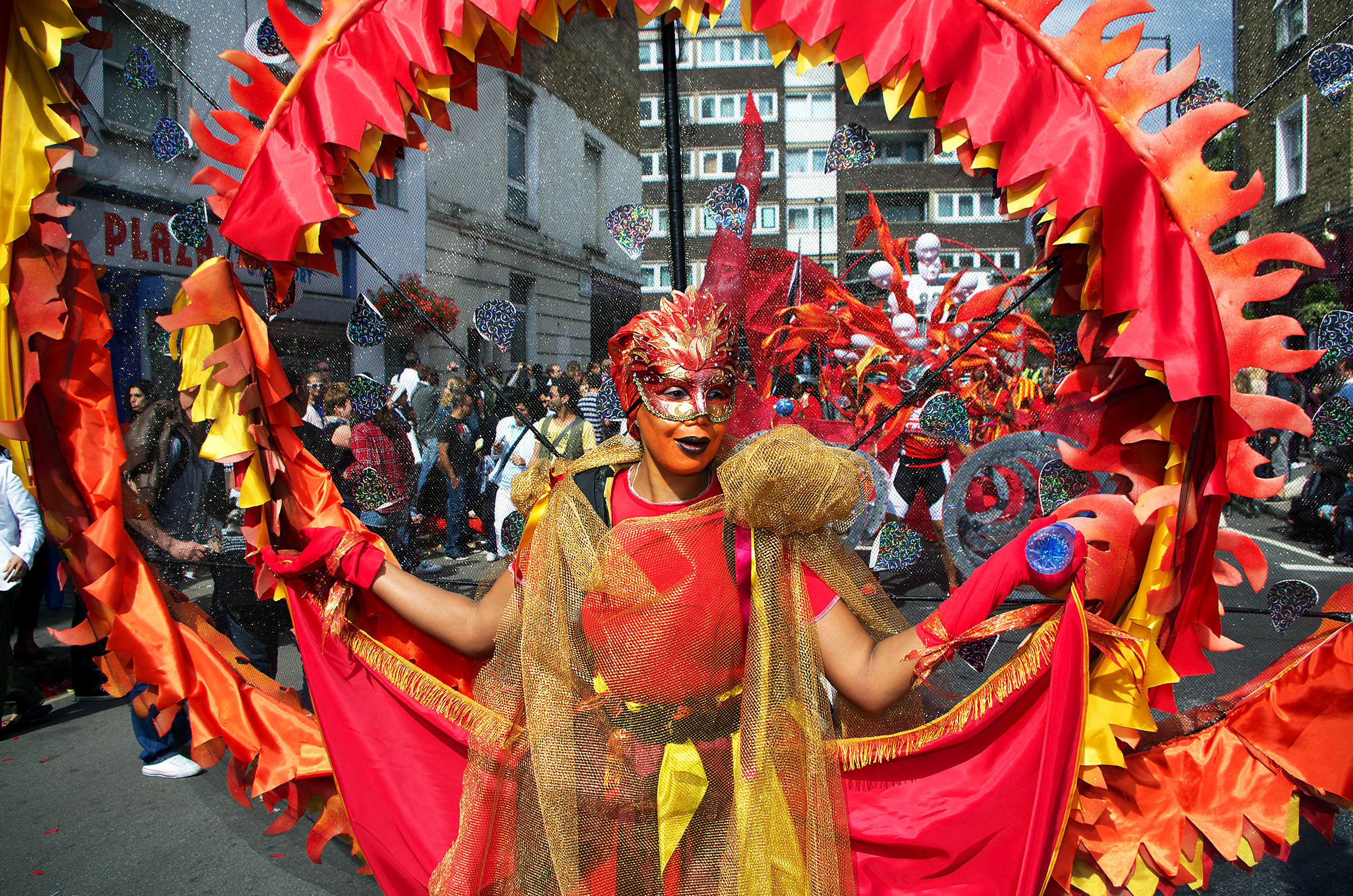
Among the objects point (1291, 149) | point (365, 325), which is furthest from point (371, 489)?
point (1291, 149)

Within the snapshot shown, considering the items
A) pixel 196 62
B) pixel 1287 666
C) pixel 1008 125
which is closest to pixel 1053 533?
pixel 1008 125

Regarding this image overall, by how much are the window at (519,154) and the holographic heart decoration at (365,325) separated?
1.99 feet

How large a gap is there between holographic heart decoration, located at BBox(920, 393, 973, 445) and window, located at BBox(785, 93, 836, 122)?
1792mm

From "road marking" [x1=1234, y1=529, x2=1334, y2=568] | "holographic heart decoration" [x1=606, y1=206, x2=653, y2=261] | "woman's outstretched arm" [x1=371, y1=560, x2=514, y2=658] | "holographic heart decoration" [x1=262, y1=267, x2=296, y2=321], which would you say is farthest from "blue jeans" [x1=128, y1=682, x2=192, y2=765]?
"road marking" [x1=1234, y1=529, x2=1334, y2=568]

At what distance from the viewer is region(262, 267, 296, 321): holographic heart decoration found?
2.30 metres

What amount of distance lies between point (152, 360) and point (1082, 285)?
4.94 metres

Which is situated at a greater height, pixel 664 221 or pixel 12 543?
pixel 664 221

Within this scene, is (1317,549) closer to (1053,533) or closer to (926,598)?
(926,598)

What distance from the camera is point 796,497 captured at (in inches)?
70.7

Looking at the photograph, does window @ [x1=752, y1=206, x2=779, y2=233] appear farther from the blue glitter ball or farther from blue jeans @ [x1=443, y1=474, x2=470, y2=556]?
blue jeans @ [x1=443, y1=474, x2=470, y2=556]

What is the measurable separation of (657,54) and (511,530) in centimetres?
166

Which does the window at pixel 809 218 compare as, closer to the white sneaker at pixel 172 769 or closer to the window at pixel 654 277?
the window at pixel 654 277

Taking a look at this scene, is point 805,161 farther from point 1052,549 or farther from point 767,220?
point 1052,549

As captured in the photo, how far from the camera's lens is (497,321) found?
2820 millimetres
